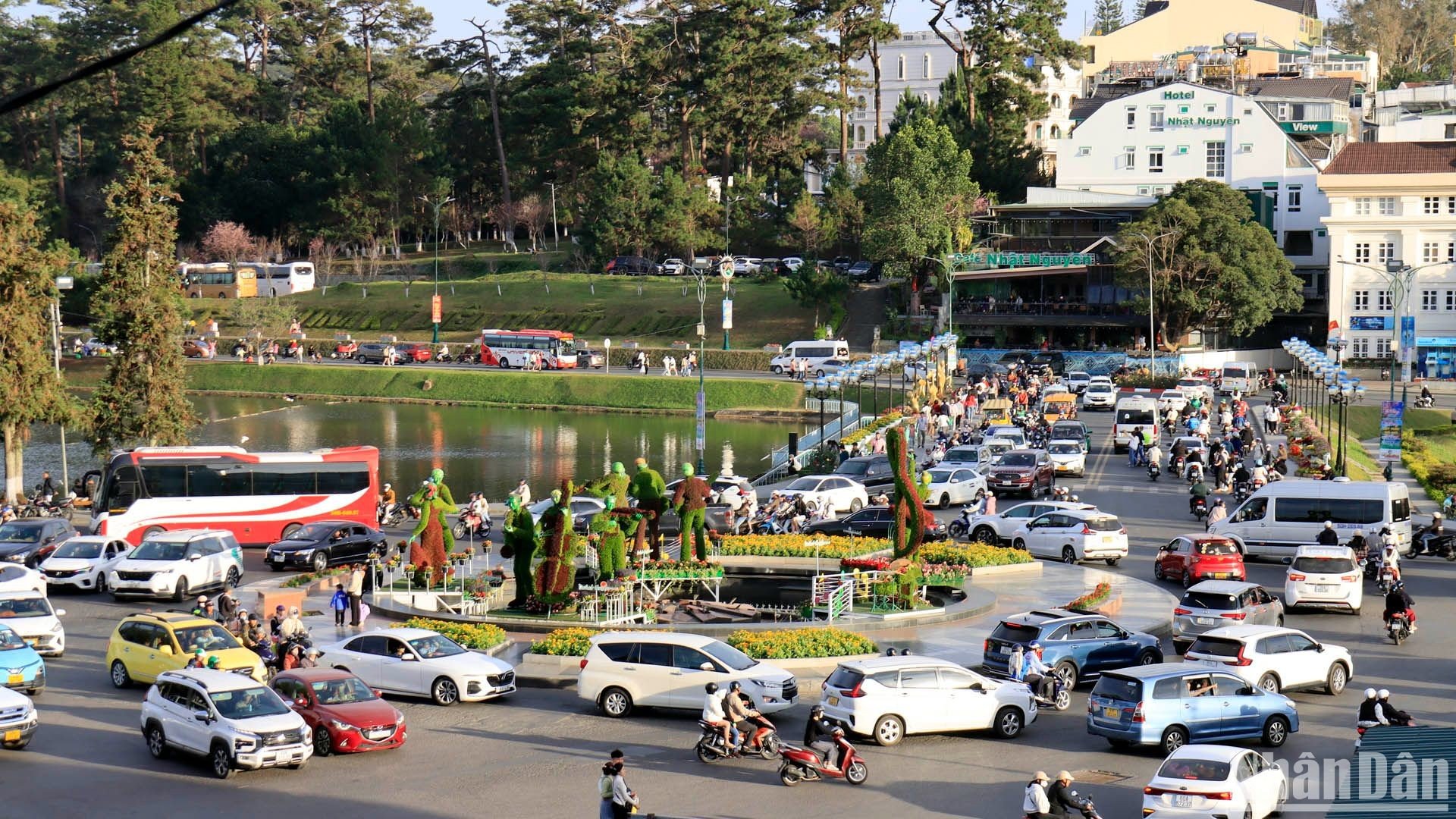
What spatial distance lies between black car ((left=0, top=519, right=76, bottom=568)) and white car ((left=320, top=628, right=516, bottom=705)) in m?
15.0

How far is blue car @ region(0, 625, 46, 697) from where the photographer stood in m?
22.9

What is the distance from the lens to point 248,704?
1964 centimetres

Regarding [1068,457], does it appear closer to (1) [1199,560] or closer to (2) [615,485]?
(1) [1199,560]

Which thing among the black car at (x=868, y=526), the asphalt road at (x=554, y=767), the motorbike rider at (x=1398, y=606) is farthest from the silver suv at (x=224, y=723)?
the black car at (x=868, y=526)

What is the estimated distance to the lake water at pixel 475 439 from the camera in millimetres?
62781

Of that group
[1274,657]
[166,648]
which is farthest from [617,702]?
[1274,657]

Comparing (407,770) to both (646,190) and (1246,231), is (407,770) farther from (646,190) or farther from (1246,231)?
(646,190)

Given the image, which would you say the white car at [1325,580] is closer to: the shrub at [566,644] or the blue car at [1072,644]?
the blue car at [1072,644]

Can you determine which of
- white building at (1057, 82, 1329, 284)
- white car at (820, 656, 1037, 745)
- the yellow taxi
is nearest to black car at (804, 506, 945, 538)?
white car at (820, 656, 1037, 745)

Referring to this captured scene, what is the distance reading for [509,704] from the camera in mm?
23375

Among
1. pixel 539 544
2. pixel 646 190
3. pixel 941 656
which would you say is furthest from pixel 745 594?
pixel 646 190

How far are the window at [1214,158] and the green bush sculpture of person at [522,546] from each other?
77823 mm

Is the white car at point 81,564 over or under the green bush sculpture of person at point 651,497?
under

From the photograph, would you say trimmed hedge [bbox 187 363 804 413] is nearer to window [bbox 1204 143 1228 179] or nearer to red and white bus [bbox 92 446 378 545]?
window [bbox 1204 143 1228 179]
